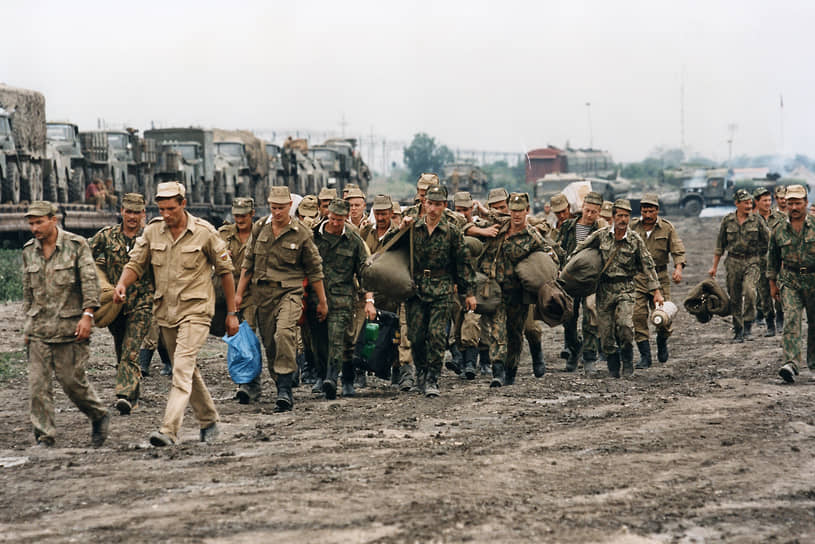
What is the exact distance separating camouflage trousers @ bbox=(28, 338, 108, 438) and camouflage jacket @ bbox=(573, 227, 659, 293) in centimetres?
521

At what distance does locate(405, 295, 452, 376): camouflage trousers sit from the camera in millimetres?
10664

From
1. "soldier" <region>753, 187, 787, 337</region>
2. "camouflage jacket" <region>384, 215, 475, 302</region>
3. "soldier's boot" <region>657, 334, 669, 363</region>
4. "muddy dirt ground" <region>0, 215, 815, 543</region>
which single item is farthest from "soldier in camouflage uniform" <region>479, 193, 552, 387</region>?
"soldier" <region>753, 187, 787, 337</region>

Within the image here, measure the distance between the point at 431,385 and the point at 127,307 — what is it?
101 inches

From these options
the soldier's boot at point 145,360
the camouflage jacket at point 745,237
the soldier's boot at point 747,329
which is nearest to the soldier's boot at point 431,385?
the soldier's boot at point 145,360

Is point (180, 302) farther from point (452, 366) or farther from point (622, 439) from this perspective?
point (452, 366)

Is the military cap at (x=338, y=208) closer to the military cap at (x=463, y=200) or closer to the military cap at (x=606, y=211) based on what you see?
the military cap at (x=463, y=200)

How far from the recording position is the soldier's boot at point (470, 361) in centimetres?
1258

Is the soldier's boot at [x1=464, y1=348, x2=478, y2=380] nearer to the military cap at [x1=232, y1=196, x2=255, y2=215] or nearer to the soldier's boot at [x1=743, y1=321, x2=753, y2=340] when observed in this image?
the military cap at [x1=232, y1=196, x2=255, y2=215]

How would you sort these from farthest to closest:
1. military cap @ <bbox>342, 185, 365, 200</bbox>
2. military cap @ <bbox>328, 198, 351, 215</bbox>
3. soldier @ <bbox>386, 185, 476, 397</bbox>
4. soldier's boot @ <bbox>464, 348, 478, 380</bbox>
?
military cap @ <bbox>342, 185, 365, 200</bbox> < soldier's boot @ <bbox>464, 348, 478, 380</bbox> < military cap @ <bbox>328, 198, 351, 215</bbox> < soldier @ <bbox>386, 185, 476, 397</bbox>

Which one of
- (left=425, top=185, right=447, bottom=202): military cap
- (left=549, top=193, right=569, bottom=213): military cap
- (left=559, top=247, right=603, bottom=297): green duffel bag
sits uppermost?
(left=425, top=185, right=447, bottom=202): military cap

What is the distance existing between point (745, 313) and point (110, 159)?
58.7 ft

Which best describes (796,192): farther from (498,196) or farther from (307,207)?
(307,207)

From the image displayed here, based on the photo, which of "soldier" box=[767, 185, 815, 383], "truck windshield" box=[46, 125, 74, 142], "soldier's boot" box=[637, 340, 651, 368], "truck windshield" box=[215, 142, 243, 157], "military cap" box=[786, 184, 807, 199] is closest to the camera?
"soldier" box=[767, 185, 815, 383]

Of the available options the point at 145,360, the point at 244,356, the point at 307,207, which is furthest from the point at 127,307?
the point at 307,207
